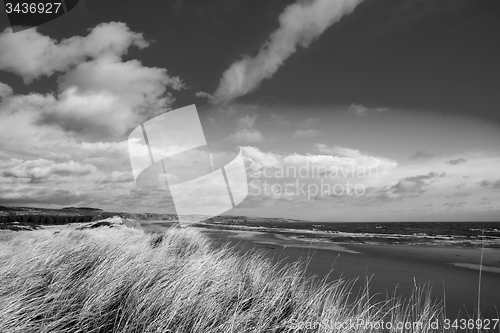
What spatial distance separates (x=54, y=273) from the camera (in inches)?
182

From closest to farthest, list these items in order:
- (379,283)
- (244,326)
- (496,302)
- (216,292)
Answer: (244,326), (216,292), (496,302), (379,283)

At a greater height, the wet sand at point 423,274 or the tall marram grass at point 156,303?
the tall marram grass at point 156,303

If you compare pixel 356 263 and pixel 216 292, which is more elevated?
pixel 216 292

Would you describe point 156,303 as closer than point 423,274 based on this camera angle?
Yes

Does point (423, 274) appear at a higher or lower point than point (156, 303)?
lower

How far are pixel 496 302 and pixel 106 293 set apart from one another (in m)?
8.21

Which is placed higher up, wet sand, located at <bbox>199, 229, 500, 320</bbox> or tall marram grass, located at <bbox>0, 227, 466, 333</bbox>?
tall marram grass, located at <bbox>0, 227, 466, 333</bbox>

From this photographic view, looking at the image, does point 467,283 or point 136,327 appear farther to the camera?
point 467,283

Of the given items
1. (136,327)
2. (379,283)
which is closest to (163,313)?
(136,327)

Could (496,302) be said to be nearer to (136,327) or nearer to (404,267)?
(404,267)

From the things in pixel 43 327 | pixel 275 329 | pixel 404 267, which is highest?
pixel 43 327

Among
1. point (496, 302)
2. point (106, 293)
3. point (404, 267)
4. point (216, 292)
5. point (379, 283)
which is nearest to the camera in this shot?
point (106, 293)

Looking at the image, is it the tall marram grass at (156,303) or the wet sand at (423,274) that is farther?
the wet sand at (423,274)

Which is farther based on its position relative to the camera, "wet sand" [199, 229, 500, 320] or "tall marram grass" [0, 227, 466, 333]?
"wet sand" [199, 229, 500, 320]
